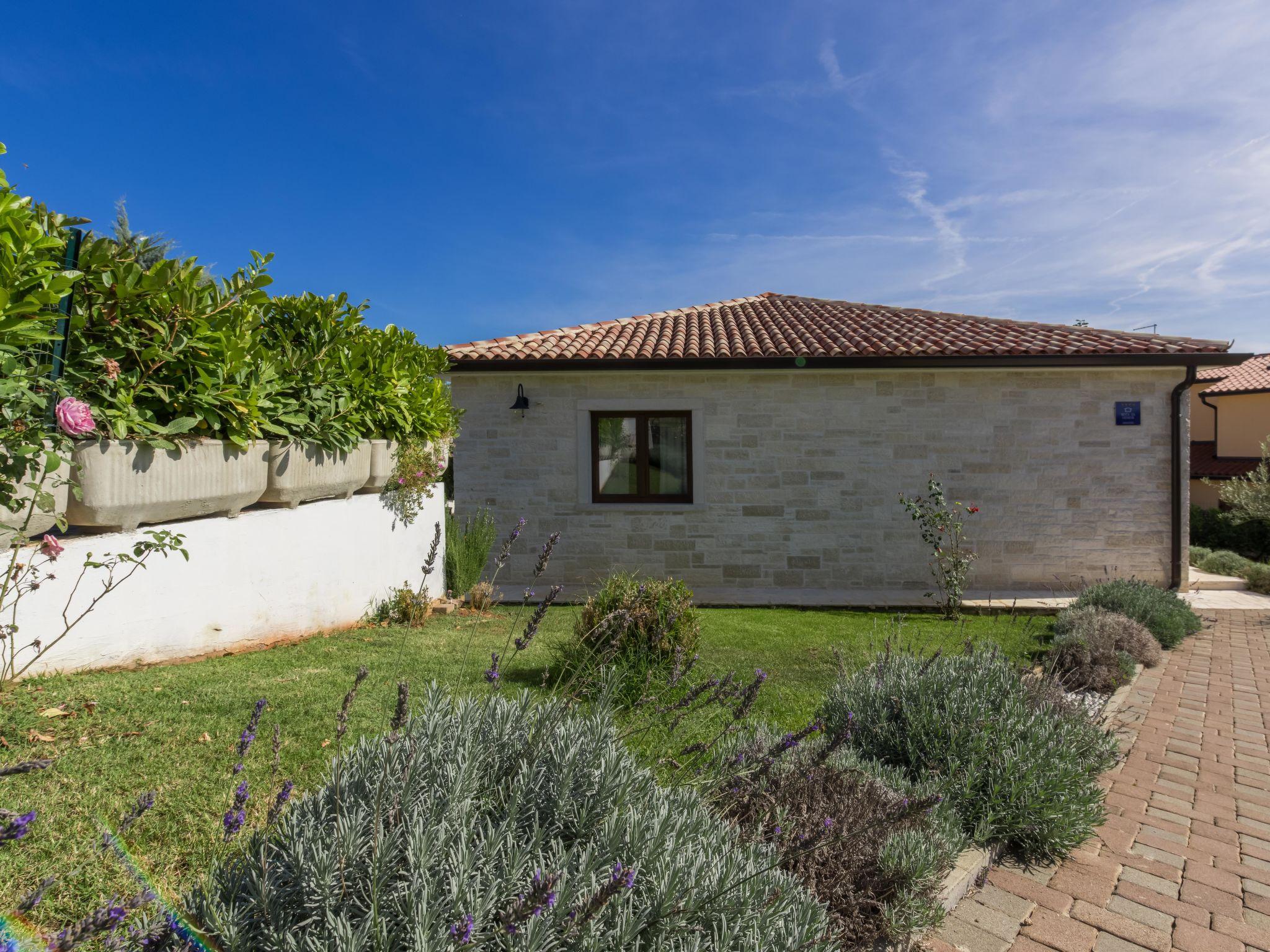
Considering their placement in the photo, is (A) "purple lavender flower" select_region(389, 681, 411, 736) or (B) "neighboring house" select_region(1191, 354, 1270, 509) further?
(B) "neighboring house" select_region(1191, 354, 1270, 509)

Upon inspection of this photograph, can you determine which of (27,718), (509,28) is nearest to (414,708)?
(27,718)

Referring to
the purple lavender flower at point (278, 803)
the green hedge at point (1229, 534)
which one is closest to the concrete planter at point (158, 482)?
the purple lavender flower at point (278, 803)

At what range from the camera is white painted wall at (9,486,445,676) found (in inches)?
130

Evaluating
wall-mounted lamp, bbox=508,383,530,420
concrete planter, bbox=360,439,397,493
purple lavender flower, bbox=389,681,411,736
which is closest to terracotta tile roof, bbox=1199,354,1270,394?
wall-mounted lamp, bbox=508,383,530,420

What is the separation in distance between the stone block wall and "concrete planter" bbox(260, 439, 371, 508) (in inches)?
145

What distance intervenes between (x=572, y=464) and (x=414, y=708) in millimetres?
6446

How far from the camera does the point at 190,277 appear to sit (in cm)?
365

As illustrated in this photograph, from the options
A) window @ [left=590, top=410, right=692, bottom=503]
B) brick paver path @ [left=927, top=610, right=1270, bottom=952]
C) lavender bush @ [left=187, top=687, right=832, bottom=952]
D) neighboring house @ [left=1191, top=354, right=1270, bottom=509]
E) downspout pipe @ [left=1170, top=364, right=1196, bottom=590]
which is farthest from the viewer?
neighboring house @ [left=1191, top=354, right=1270, bottom=509]

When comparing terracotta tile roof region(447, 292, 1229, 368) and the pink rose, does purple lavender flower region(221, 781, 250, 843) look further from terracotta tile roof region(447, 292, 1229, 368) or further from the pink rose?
terracotta tile roof region(447, 292, 1229, 368)

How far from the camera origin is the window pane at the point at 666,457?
9570 millimetres

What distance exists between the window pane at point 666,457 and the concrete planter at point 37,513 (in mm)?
7158

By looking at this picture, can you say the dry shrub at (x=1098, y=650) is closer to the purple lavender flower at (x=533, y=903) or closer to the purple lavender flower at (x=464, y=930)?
the purple lavender flower at (x=533, y=903)

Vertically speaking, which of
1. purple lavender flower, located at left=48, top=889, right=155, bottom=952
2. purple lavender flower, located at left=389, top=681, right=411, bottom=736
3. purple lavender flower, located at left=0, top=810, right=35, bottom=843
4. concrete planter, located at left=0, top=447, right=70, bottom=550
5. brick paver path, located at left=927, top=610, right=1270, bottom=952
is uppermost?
concrete planter, located at left=0, top=447, right=70, bottom=550

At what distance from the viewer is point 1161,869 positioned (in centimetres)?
278
